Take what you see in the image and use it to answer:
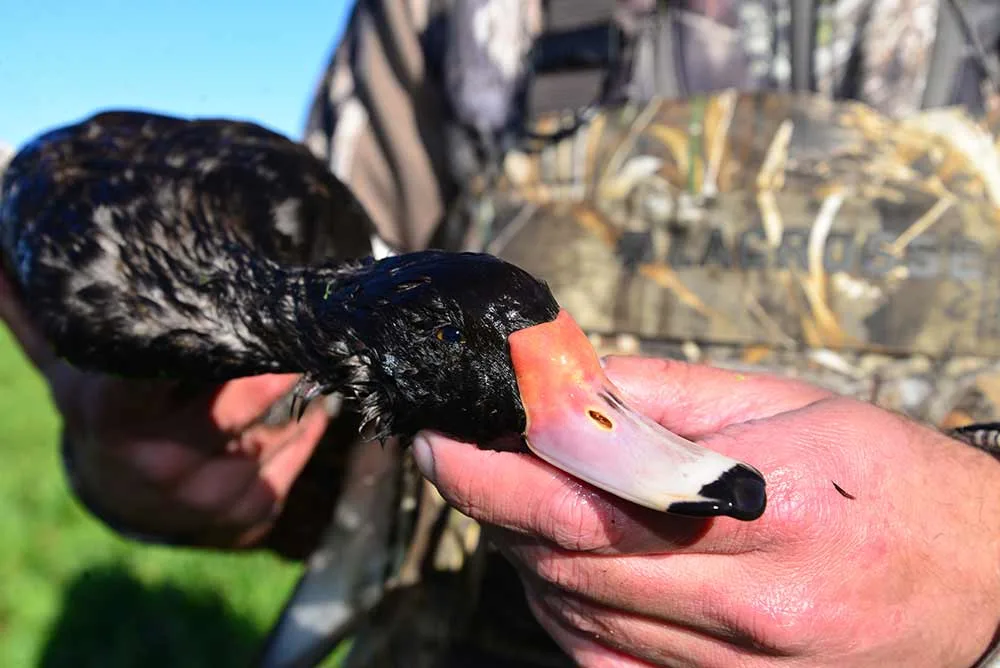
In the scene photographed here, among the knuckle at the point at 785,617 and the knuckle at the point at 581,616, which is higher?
the knuckle at the point at 785,617

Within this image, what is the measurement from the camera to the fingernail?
116cm

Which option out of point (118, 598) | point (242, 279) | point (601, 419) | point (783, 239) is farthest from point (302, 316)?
point (118, 598)

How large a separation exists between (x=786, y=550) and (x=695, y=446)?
0.18 metres

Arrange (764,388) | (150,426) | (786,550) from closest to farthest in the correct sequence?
1. (786,550)
2. (764,388)
3. (150,426)

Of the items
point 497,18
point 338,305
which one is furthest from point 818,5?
point 338,305

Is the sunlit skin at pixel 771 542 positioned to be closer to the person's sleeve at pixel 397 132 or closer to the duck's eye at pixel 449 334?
the duck's eye at pixel 449 334

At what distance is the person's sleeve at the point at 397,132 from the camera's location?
8.45 ft

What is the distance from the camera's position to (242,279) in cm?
173

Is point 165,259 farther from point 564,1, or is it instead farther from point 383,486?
point 564,1

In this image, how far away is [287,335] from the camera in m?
1.56

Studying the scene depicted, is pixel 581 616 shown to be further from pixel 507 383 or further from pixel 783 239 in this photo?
pixel 783 239

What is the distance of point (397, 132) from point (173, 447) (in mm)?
1271

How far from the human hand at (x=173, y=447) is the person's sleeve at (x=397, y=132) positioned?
0.79m

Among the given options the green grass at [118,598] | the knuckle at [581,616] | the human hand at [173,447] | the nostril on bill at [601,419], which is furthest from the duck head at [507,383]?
the green grass at [118,598]
